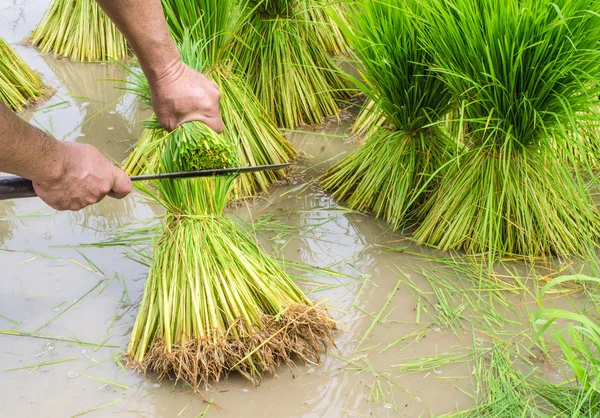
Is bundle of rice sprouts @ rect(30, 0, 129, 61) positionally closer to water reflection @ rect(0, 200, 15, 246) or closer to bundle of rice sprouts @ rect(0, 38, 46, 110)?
bundle of rice sprouts @ rect(0, 38, 46, 110)

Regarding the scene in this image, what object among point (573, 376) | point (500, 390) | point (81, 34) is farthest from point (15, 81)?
point (573, 376)

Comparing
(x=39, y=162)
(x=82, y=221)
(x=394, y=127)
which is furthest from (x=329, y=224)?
(x=39, y=162)

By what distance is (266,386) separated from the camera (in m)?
2.12

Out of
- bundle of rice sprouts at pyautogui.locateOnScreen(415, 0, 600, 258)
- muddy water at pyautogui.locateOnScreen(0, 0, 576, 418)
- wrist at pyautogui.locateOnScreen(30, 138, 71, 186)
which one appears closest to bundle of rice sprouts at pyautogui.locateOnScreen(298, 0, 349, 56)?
muddy water at pyautogui.locateOnScreen(0, 0, 576, 418)

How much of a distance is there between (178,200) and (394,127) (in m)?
0.98

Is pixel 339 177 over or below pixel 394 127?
below

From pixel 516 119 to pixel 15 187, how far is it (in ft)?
5.13

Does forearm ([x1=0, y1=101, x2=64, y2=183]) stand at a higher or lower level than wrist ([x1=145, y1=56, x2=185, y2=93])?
lower

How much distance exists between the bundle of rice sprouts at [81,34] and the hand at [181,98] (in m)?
2.20

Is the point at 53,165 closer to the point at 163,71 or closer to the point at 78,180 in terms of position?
the point at 78,180

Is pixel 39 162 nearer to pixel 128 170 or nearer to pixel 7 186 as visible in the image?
pixel 7 186

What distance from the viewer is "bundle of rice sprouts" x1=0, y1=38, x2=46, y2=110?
3711 mm

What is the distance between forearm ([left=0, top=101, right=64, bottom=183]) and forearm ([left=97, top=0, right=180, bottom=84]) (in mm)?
383

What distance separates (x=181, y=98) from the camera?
217cm
